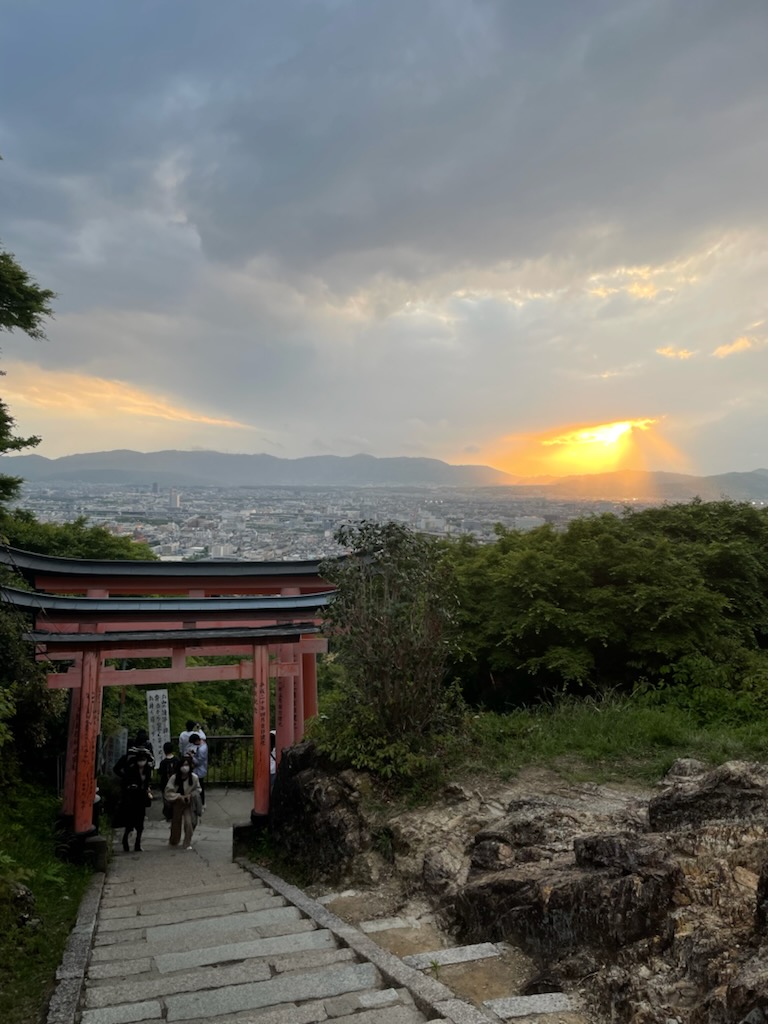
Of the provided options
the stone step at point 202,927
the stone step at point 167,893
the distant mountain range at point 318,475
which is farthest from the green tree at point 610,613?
the distant mountain range at point 318,475

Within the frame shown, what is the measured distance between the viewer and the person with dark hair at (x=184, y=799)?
11055 mm

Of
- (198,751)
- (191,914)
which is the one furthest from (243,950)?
(198,751)

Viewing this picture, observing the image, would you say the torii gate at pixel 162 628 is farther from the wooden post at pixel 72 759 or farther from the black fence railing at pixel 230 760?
the black fence railing at pixel 230 760

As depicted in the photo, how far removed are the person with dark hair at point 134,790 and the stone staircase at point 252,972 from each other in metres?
2.87

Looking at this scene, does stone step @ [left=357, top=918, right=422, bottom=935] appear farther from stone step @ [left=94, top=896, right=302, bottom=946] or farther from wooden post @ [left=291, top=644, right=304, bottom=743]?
wooden post @ [left=291, top=644, right=304, bottom=743]

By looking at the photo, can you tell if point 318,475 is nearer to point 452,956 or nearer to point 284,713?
point 284,713

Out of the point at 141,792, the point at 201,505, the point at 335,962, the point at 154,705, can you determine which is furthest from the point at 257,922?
the point at 201,505

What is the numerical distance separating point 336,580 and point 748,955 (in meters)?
7.02

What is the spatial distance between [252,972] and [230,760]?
41.2 feet

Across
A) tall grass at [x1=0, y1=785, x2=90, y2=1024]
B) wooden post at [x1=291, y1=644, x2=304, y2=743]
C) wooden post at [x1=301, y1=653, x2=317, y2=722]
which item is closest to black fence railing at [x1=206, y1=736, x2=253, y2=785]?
wooden post at [x1=291, y1=644, x2=304, y2=743]

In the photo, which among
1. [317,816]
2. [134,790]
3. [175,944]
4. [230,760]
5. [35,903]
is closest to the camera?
[175,944]

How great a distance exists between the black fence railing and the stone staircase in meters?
9.14

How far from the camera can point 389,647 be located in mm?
9195

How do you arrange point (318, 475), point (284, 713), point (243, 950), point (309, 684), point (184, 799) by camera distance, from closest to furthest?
point (243, 950) < point (184, 799) < point (284, 713) < point (309, 684) < point (318, 475)
